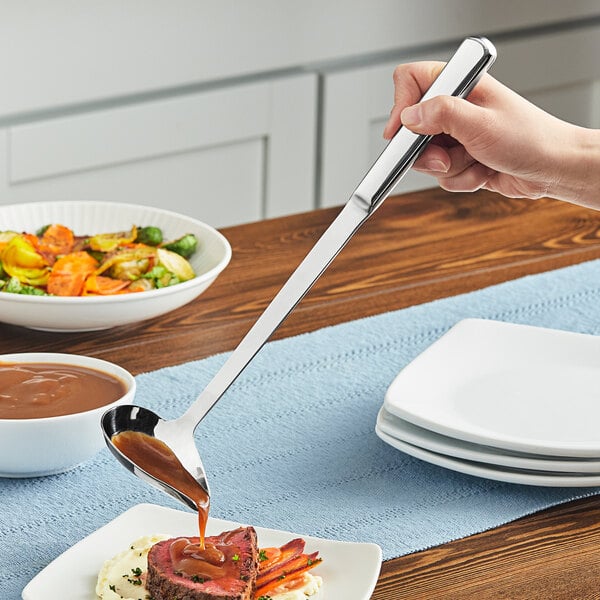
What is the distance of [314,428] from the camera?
1.13m

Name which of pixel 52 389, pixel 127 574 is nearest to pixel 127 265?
pixel 52 389

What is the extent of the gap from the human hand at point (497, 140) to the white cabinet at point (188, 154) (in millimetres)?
1573

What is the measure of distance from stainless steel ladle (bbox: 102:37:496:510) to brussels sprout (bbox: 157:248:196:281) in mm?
395

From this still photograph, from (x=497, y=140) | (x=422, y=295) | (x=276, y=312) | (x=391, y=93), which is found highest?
(x=497, y=140)

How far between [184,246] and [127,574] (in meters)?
0.66

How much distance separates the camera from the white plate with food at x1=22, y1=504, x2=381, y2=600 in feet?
2.71

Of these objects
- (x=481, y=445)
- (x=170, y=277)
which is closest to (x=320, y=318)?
(x=170, y=277)

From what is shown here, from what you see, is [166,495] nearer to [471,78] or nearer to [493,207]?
[471,78]

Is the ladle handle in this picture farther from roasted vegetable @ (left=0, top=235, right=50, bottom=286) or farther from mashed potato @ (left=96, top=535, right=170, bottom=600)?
roasted vegetable @ (left=0, top=235, right=50, bottom=286)

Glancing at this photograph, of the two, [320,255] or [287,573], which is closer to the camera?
[287,573]

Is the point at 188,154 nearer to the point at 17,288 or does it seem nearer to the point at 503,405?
the point at 17,288

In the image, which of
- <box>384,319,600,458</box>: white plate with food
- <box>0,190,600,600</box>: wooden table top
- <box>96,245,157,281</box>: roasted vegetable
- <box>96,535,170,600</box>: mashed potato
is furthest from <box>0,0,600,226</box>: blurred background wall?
<box>96,535,170,600</box>: mashed potato

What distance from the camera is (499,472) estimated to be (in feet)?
3.33

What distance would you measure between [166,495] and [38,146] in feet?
5.97
